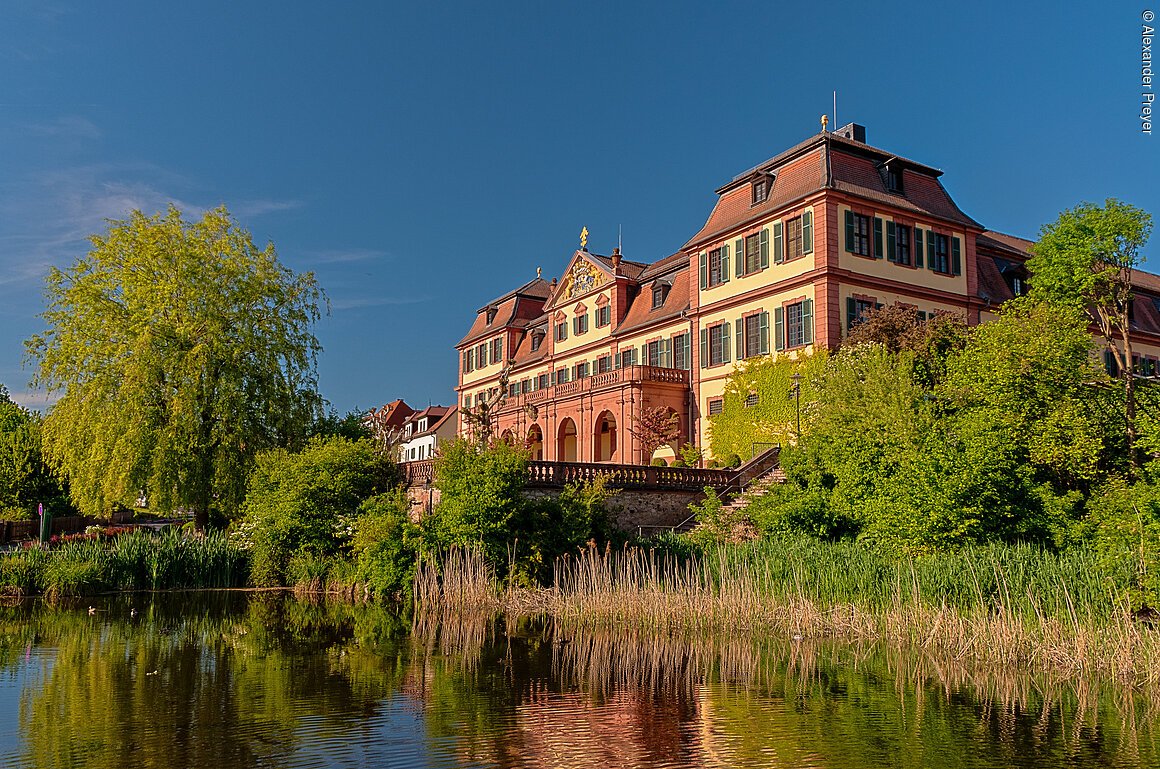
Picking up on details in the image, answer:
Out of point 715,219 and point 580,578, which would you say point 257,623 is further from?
point 715,219

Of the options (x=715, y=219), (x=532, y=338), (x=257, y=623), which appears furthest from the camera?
(x=532, y=338)

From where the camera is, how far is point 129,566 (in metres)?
23.5

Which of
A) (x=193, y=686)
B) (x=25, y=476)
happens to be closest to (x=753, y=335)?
(x=193, y=686)

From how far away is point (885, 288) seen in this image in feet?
104

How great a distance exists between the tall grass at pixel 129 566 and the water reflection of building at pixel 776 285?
28.9 feet

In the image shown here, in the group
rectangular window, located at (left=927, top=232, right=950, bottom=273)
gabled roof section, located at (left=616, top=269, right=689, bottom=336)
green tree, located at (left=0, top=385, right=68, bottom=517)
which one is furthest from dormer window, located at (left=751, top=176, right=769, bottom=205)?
green tree, located at (left=0, top=385, right=68, bottom=517)

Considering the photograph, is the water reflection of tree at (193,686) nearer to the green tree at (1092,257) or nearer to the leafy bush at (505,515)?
the leafy bush at (505,515)

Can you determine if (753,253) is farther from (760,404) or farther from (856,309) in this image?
(760,404)

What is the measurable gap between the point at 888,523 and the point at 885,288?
45.4 feet

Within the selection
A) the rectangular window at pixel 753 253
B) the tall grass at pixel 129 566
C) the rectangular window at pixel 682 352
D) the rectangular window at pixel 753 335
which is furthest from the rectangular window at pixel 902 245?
the tall grass at pixel 129 566

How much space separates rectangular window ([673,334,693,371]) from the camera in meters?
37.0

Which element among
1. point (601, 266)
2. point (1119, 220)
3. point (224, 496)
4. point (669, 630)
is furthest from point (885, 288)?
point (224, 496)

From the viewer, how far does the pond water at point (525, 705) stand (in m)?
8.78

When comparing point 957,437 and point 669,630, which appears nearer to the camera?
point 669,630
